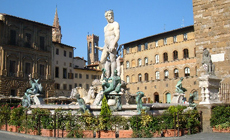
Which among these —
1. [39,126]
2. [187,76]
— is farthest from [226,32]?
[187,76]

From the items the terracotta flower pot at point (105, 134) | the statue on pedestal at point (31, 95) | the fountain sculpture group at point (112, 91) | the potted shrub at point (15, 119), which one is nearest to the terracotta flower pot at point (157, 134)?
the fountain sculpture group at point (112, 91)

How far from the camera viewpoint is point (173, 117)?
31.9 ft

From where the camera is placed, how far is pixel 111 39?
49.5ft

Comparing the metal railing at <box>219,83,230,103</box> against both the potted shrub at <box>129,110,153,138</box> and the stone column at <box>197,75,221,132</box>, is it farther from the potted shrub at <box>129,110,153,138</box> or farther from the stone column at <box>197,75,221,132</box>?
the potted shrub at <box>129,110,153,138</box>

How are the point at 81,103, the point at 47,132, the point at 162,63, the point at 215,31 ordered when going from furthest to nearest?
the point at 162,63 → the point at 215,31 → the point at 81,103 → the point at 47,132

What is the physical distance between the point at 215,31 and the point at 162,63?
35859mm

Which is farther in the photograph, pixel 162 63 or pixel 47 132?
pixel 162 63

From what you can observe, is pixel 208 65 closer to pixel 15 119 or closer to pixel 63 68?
pixel 15 119

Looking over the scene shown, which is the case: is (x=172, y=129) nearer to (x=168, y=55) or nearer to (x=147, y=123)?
(x=147, y=123)

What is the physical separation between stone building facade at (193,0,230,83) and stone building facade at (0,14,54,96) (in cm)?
3365

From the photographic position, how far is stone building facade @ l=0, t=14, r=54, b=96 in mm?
42156

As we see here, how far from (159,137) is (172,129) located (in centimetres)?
64

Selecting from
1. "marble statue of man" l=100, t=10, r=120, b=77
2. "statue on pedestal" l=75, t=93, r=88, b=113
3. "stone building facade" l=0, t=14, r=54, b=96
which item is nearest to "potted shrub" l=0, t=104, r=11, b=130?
"statue on pedestal" l=75, t=93, r=88, b=113

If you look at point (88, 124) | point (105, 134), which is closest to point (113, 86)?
point (88, 124)
